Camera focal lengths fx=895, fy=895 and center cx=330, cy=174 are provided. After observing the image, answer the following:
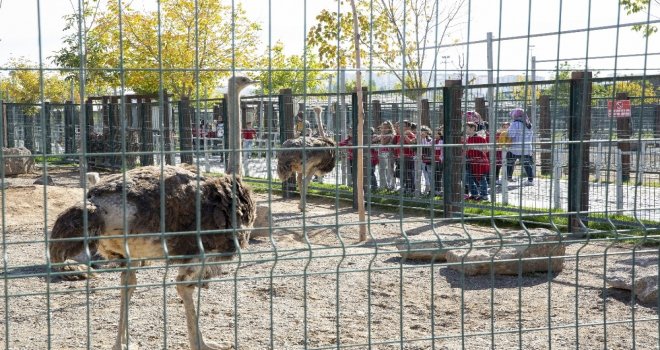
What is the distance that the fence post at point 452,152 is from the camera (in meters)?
12.6

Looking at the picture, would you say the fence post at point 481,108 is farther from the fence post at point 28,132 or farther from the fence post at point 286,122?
the fence post at point 28,132

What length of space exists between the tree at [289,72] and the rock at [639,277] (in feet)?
9.76

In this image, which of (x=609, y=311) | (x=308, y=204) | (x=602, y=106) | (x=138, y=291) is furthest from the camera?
(x=308, y=204)

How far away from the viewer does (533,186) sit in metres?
12.9

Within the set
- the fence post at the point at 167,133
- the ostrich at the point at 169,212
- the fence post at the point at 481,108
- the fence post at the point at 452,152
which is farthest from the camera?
the fence post at the point at 481,108

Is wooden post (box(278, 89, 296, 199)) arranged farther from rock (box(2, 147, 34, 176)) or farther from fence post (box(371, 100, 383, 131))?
rock (box(2, 147, 34, 176))

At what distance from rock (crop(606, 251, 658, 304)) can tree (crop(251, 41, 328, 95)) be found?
2.98 meters

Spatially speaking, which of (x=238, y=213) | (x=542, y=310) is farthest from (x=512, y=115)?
(x=238, y=213)

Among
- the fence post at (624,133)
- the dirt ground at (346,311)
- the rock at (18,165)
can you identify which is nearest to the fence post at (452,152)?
the fence post at (624,133)

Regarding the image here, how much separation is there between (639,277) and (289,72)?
56.3 ft

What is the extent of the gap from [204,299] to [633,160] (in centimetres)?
1049

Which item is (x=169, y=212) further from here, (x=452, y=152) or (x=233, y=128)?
(x=452, y=152)

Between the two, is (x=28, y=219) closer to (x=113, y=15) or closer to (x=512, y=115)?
(x=512, y=115)

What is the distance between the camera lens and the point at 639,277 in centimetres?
730
